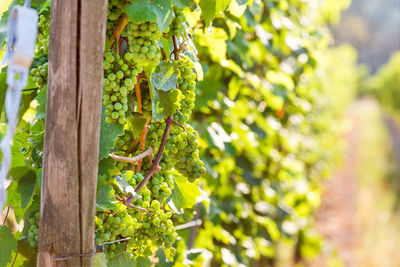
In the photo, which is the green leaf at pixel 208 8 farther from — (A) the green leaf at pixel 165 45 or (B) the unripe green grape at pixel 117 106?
(B) the unripe green grape at pixel 117 106

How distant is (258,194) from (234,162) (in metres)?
0.80

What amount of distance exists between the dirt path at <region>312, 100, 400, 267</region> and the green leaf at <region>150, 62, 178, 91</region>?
5429mm

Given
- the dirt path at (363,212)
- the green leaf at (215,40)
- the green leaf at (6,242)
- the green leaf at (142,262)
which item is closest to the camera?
the green leaf at (6,242)

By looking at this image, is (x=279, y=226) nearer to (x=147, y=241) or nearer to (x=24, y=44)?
(x=147, y=241)

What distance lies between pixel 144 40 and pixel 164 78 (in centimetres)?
18

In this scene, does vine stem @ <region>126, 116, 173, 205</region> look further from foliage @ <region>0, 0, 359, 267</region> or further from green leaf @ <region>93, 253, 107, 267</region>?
green leaf @ <region>93, 253, 107, 267</region>

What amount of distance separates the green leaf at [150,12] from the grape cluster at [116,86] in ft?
0.45

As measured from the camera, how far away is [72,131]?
1021 millimetres

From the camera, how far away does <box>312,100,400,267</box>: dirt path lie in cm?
773

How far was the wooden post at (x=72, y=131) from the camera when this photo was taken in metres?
1.00

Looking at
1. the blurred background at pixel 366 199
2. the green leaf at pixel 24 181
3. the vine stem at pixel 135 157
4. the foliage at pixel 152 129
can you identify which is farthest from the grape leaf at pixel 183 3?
the blurred background at pixel 366 199

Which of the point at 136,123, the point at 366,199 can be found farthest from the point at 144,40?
the point at 366,199

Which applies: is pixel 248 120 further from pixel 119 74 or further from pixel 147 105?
pixel 119 74

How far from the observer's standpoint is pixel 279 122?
4242 millimetres
